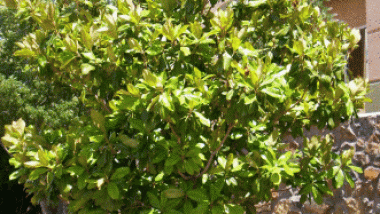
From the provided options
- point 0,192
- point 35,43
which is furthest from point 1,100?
point 35,43

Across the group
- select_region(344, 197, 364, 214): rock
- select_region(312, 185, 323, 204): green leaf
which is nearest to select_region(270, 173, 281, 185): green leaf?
select_region(312, 185, 323, 204): green leaf

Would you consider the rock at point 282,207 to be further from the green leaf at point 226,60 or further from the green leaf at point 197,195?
the green leaf at point 226,60

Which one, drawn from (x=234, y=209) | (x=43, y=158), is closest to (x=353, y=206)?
(x=234, y=209)

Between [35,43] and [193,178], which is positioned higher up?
[35,43]

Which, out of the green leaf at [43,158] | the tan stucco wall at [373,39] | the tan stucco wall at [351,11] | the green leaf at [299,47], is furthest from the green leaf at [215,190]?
the tan stucco wall at [351,11]

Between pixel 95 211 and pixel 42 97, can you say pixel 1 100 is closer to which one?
pixel 42 97

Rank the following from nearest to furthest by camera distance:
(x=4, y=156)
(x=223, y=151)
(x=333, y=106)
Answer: (x=333, y=106), (x=223, y=151), (x=4, y=156)

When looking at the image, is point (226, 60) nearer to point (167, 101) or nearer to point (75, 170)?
point (167, 101)
